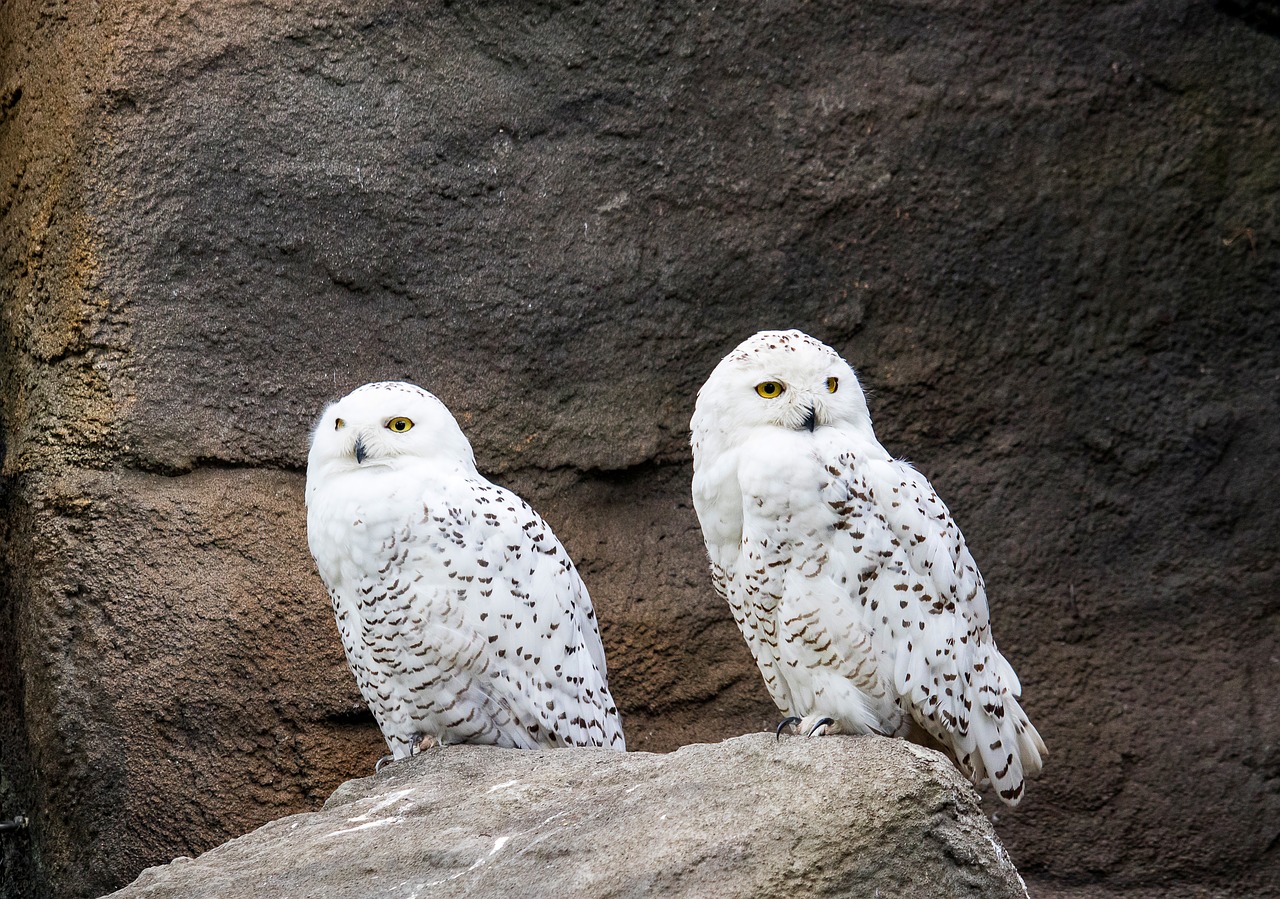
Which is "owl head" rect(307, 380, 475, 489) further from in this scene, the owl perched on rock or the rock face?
the rock face

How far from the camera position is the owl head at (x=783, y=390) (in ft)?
11.3

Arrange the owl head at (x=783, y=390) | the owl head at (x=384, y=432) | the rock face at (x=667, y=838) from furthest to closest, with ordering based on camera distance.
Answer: the owl head at (x=384, y=432), the owl head at (x=783, y=390), the rock face at (x=667, y=838)

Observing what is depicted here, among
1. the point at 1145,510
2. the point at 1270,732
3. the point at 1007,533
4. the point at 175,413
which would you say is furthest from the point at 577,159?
the point at 1270,732

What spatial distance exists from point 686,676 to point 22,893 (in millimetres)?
2186

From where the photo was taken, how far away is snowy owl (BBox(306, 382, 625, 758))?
3686 mm

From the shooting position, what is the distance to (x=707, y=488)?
3518mm

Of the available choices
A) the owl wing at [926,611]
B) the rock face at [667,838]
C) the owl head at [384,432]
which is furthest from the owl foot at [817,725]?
the owl head at [384,432]

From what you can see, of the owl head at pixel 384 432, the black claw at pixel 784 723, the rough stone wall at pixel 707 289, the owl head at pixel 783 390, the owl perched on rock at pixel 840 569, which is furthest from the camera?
the rough stone wall at pixel 707 289

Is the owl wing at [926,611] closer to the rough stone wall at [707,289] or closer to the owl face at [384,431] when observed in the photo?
the owl face at [384,431]

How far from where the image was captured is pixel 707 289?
4.92 m

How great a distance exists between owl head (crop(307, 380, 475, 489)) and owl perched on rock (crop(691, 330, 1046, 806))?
0.73 m

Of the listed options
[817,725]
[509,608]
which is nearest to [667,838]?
[817,725]

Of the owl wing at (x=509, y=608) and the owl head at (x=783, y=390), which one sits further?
the owl wing at (x=509, y=608)

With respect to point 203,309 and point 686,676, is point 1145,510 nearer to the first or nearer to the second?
point 686,676
